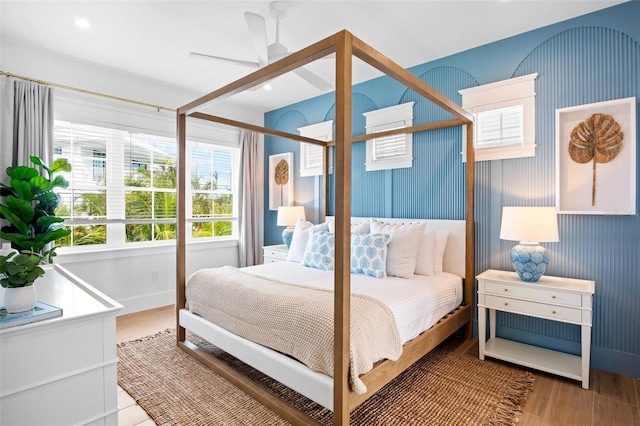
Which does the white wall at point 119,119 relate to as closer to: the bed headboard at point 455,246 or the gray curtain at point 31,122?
the gray curtain at point 31,122

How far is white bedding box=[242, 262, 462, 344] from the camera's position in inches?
86.7

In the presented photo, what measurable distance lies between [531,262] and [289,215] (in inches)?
112

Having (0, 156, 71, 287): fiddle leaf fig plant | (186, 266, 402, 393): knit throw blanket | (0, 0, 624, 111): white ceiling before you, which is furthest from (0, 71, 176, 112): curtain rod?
(186, 266, 402, 393): knit throw blanket

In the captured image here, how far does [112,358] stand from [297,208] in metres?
3.31

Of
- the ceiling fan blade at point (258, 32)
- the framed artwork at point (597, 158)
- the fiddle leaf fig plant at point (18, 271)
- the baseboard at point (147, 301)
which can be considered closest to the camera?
the fiddle leaf fig plant at point (18, 271)

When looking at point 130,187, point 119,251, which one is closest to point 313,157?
point 130,187

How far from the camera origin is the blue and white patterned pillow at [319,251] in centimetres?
315

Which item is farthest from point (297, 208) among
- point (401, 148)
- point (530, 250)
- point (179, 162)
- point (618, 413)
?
point (618, 413)

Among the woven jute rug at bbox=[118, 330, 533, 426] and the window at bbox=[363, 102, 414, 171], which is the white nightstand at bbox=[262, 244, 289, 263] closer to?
the window at bbox=[363, 102, 414, 171]

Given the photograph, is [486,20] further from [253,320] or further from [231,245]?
[231,245]

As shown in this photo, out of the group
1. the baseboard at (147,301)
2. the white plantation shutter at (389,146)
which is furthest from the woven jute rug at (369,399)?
the white plantation shutter at (389,146)

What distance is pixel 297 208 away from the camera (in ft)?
15.0

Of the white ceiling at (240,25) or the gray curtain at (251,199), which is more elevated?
the white ceiling at (240,25)

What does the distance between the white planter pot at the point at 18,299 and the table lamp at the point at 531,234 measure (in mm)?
2952
